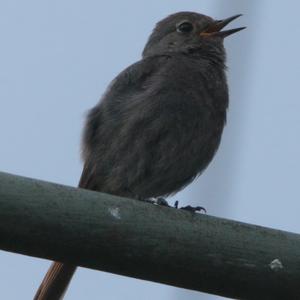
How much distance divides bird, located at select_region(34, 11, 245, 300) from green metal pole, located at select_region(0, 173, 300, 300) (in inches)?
112

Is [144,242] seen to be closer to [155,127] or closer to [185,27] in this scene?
[155,127]

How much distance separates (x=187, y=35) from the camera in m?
8.33

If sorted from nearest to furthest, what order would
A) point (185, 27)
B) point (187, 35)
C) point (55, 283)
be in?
point (55, 283)
point (187, 35)
point (185, 27)

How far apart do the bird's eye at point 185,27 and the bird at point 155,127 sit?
2.32 ft

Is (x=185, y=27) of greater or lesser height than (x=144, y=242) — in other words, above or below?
above

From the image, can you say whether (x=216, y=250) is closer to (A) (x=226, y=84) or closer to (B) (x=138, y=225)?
(B) (x=138, y=225)

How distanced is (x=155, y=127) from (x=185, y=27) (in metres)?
2.09

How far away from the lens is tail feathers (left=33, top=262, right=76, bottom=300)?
18.7 feet

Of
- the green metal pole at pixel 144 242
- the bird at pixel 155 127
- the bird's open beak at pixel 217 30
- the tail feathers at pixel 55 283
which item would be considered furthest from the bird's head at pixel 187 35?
the green metal pole at pixel 144 242

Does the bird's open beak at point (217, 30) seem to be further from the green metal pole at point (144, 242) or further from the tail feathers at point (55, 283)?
the green metal pole at point (144, 242)

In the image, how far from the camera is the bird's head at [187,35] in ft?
26.5

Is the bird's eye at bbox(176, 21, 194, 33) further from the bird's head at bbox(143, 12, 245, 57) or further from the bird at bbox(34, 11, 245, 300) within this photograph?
the bird at bbox(34, 11, 245, 300)

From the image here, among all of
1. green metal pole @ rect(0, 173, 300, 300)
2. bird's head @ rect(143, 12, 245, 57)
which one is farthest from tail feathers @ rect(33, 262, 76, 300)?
bird's head @ rect(143, 12, 245, 57)

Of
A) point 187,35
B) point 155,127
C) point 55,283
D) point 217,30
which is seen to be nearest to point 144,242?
point 55,283
